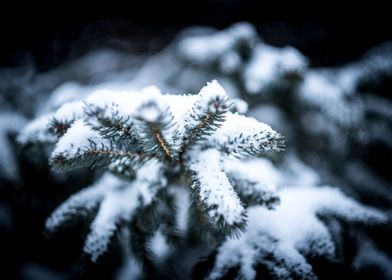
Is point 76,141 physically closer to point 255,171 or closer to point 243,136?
point 243,136

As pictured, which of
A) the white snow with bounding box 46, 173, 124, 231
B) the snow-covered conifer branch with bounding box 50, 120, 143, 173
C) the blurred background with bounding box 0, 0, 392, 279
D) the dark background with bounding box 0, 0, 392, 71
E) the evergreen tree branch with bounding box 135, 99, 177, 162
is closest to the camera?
the evergreen tree branch with bounding box 135, 99, 177, 162

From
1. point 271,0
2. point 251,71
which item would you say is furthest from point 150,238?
point 271,0

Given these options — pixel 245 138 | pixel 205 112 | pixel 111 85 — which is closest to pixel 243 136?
pixel 245 138

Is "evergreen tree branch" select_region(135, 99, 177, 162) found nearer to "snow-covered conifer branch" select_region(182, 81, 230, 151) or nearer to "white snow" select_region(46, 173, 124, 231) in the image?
"snow-covered conifer branch" select_region(182, 81, 230, 151)

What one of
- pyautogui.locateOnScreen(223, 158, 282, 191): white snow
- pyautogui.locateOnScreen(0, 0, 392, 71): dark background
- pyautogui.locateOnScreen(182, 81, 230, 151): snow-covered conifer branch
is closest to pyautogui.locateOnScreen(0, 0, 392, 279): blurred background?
pyautogui.locateOnScreen(0, 0, 392, 71): dark background

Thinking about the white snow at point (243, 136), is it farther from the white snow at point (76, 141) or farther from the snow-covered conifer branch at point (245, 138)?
the white snow at point (76, 141)

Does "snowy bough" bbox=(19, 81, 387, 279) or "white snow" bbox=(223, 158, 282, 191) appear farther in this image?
"white snow" bbox=(223, 158, 282, 191)
